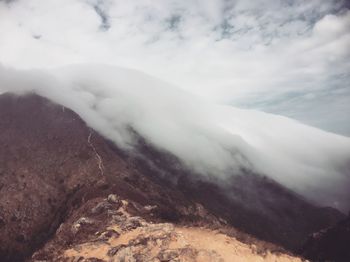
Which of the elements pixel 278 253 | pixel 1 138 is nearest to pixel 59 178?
pixel 1 138

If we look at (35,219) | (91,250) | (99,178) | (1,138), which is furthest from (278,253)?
(1,138)

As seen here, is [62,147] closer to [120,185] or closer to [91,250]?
[120,185]

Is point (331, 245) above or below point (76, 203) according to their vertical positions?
above

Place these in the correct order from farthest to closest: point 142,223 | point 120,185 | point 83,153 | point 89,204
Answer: point 83,153
point 120,185
point 89,204
point 142,223

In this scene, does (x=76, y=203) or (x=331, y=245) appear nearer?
(x=76, y=203)

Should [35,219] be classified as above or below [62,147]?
below

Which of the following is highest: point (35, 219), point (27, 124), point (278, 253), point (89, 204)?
point (27, 124)

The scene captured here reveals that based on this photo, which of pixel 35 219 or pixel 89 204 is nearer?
pixel 89 204

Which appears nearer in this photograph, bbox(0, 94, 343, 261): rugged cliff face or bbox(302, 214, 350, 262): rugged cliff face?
bbox(0, 94, 343, 261): rugged cliff face

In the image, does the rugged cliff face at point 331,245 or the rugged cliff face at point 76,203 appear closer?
the rugged cliff face at point 76,203

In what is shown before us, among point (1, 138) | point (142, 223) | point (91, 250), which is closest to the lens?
point (91, 250)
